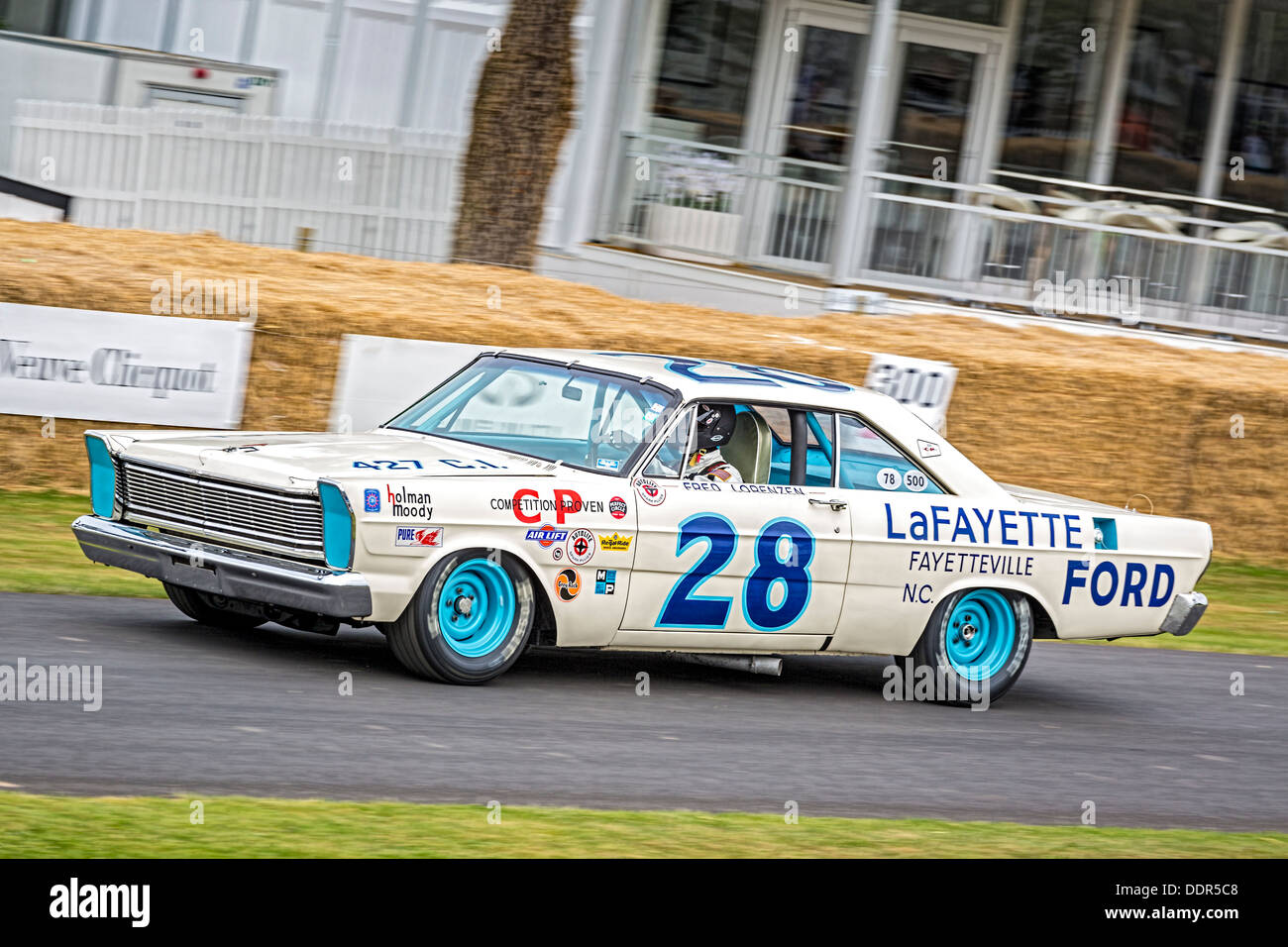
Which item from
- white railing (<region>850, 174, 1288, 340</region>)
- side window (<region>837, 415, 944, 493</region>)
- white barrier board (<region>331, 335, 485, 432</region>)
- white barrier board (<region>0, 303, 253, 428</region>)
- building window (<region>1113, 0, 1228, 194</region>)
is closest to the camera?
side window (<region>837, 415, 944, 493</region>)

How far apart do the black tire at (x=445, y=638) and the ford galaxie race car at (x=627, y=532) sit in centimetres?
1

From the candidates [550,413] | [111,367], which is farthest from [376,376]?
[550,413]

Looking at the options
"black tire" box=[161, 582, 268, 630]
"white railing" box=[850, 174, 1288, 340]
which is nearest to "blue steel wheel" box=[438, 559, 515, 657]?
"black tire" box=[161, 582, 268, 630]

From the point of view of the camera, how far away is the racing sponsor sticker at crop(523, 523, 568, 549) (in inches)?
285

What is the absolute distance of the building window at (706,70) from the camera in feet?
64.4

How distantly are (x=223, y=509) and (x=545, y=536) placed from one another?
1.34 m

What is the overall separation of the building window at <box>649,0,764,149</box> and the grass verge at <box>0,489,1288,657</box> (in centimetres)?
802

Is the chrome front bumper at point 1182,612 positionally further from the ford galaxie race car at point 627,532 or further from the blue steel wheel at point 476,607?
the blue steel wheel at point 476,607

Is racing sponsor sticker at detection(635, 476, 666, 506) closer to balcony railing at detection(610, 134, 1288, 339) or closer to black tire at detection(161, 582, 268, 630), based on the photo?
black tire at detection(161, 582, 268, 630)

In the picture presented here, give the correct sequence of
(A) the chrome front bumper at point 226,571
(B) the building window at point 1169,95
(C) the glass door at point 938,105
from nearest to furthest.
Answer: (A) the chrome front bumper at point 226,571, (C) the glass door at point 938,105, (B) the building window at point 1169,95

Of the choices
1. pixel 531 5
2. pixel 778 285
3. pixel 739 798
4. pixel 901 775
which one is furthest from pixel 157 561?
pixel 778 285

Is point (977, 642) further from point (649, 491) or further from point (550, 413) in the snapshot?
point (550, 413)

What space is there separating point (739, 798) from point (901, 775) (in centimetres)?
103

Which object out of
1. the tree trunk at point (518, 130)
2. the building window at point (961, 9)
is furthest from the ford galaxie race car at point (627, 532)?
the building window at point (961, 9)
